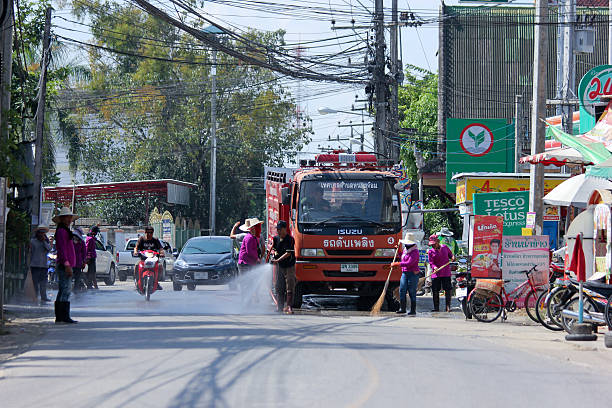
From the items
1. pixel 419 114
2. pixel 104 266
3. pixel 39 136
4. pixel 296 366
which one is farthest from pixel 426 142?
pixel 296 366

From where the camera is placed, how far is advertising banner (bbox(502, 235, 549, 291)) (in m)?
19.7

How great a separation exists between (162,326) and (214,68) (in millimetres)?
43679

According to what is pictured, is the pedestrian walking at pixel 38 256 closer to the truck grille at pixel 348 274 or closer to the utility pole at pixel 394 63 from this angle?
the truck grille at pixel 348 274

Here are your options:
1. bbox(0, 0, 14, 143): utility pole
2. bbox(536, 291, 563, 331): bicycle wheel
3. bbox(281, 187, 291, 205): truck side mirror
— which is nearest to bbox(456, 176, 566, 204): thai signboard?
bbox(281, 187, 291, 205): truck side mirror

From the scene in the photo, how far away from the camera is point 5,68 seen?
19.9 m

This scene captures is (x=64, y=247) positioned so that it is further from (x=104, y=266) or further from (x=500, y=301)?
(x=104, y=266)

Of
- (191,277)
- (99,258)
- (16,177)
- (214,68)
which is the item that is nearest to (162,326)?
(16,177)

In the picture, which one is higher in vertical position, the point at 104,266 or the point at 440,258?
the point at 440,258

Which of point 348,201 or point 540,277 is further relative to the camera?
point 348,201

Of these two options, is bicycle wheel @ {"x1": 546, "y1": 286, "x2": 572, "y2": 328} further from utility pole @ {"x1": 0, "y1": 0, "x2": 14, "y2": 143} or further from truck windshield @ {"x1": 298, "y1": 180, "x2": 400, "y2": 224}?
utility pole @ {"x1": 0, "y1": 0, "x2": 14, "y2": 143}

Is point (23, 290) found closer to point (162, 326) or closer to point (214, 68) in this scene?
point (162, 326)

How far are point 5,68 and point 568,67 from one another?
14011mm

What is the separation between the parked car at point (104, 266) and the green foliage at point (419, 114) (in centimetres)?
1944

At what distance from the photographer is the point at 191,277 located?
1163 inches
